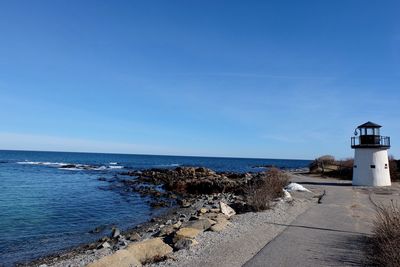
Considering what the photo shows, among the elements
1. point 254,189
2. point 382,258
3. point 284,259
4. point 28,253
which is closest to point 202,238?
point 284,259

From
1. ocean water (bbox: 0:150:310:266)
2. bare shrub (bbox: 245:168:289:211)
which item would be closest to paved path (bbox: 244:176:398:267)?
bare shrub (bbox: 245:168:289:211)

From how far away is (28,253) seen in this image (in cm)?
1365

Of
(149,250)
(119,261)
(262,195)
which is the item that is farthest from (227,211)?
(119,261)

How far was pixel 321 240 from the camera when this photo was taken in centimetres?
1114

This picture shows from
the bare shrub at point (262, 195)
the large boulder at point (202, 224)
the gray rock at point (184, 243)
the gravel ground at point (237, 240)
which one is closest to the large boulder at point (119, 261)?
the gravel ground at point (237, 240)

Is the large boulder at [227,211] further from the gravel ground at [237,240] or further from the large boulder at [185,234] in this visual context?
the large boulder at [185,234]

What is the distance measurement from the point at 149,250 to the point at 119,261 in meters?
1.22

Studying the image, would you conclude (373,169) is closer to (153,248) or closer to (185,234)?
(185,234)

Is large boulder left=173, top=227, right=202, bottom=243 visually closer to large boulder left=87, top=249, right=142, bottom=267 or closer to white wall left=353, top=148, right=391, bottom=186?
large boulder left=87, top=249, right=142, bottom=267

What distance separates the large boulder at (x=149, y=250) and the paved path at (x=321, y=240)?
243 cm

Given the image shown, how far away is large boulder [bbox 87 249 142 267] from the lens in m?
9.10

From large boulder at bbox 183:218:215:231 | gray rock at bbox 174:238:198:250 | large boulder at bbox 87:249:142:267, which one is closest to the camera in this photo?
large boulder at bbox 87:249:142:267

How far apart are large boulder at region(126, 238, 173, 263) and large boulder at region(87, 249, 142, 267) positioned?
0.35 m

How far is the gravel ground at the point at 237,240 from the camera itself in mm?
9336
